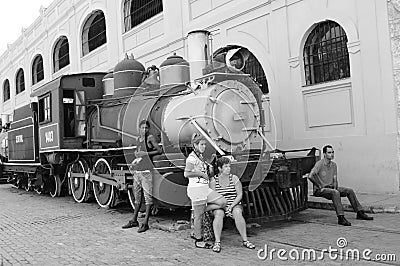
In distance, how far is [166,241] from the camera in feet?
21.8

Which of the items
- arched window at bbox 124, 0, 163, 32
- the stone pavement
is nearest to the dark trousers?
the stone pavement

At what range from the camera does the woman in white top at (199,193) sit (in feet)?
20.3

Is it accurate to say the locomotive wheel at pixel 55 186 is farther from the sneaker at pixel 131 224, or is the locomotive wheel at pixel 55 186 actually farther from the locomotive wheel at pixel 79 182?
the sneaker at pixel 131 224

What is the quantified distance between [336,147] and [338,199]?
139 inches

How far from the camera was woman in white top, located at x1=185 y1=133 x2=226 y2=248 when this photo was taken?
6.18 meters

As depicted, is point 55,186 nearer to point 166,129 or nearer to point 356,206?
point 166,129

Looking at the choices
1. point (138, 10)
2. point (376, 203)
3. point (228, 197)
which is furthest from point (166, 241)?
point (138, 10)

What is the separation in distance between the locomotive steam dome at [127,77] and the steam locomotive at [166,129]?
0.07 feet

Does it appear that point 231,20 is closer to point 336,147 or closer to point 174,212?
point 336,147

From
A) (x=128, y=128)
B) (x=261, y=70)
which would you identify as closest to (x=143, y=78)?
(x=128, y=128)

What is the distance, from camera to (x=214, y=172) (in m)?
6.46

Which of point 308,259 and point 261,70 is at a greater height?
point 261,70

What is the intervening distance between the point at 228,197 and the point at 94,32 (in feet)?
61.1

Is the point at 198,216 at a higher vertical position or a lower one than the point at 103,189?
lower
